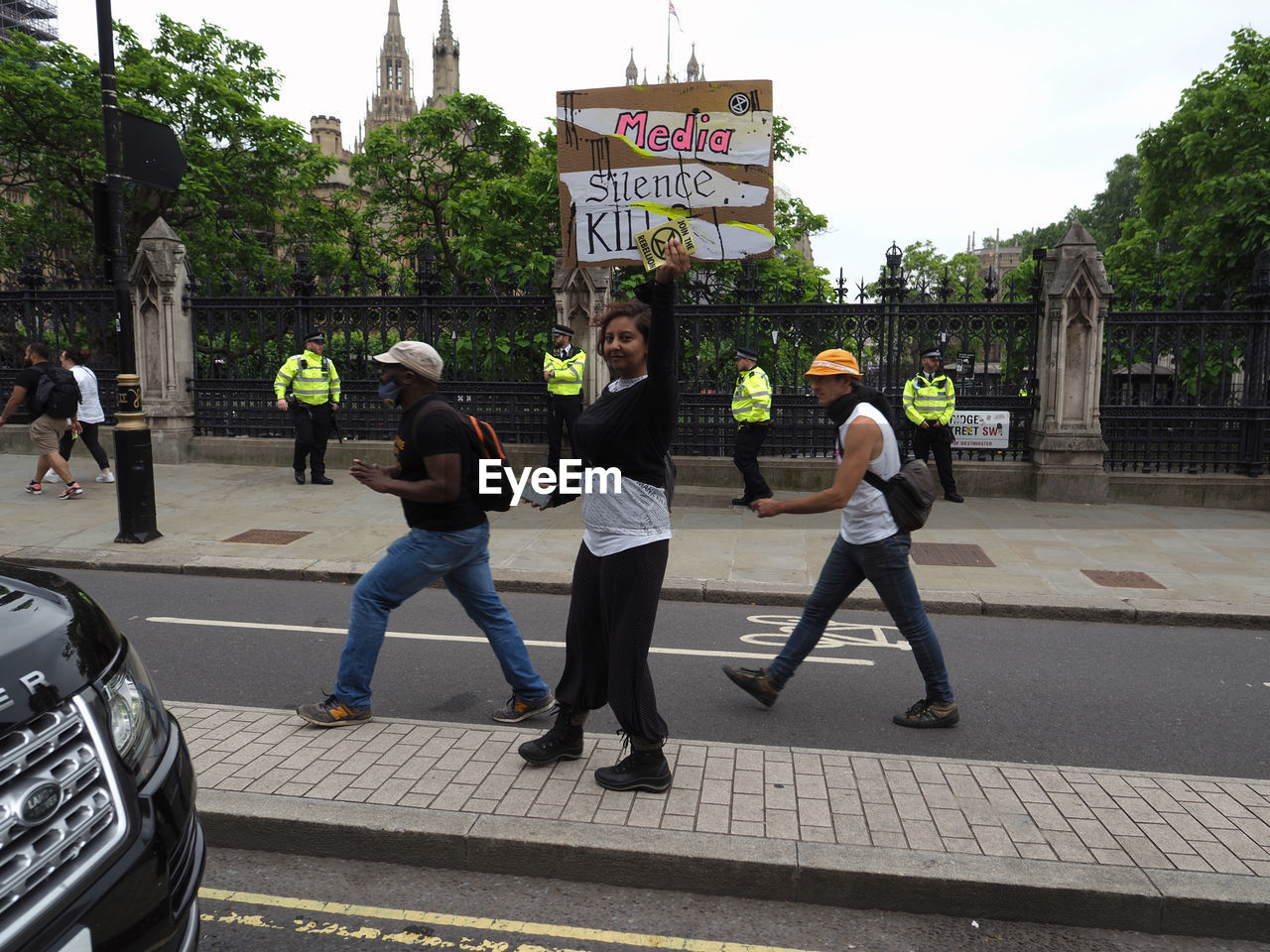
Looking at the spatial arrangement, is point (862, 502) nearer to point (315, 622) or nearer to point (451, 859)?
point (451, 859)

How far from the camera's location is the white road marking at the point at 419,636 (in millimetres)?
5716

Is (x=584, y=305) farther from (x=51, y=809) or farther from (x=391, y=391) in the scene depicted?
(x=51, y=809)

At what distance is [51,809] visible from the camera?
6.23ft

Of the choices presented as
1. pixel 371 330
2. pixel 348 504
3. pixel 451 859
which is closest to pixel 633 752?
pixel 451 859

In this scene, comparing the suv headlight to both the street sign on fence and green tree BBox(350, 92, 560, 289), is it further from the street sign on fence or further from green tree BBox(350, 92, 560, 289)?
green tree BBox(350, 92, 560, 289)

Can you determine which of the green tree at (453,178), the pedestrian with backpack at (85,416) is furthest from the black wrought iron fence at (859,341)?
the green tree at (453,178)

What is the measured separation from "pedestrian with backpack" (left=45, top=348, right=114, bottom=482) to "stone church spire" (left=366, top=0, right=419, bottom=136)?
97.5 meters

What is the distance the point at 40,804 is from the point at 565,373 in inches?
400

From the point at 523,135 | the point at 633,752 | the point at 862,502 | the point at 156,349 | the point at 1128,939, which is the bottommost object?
the point at 1128,939

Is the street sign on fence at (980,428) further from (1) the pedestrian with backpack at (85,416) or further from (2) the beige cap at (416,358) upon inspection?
(1) the pedestrian with backpack at (85,416)

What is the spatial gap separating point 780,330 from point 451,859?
10.1 m

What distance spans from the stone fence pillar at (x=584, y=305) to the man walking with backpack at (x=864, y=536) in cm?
809

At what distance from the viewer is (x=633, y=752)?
3604 mm

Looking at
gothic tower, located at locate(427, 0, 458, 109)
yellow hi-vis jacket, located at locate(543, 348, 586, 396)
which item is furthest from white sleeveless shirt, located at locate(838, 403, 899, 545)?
→ gothic tower, located at locate(427, 0, 458, 109)
